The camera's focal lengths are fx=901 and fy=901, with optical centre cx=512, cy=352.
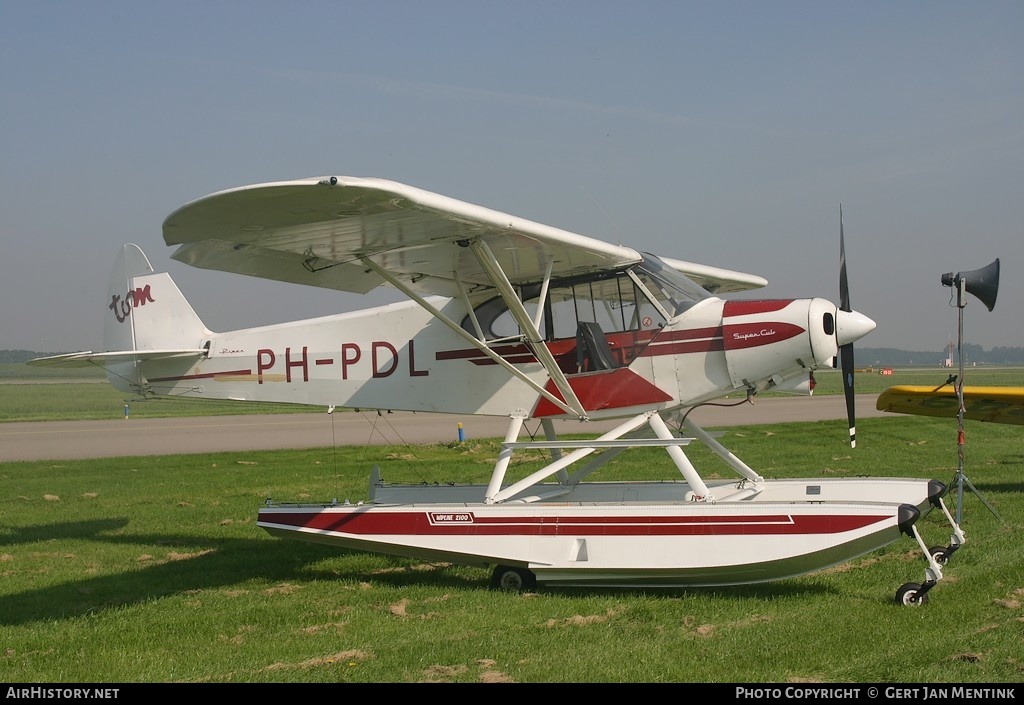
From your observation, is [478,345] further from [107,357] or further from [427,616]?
[107,357]

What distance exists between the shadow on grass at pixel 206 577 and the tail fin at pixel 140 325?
222 centimetres

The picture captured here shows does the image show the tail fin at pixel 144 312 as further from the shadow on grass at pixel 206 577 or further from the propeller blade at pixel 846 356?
the propeller blade at pixel 846 356

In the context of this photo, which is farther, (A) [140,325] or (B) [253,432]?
(B) [253,432]

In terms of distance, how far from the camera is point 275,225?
7523 mm

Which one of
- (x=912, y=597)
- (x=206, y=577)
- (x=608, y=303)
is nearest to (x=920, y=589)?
(x=912, y=597)

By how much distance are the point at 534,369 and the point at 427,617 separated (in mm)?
3259

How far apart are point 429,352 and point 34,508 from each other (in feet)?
24.7

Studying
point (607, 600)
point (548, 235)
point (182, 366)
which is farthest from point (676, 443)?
point (182, 366)

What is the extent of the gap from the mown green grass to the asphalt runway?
9677 millimetres

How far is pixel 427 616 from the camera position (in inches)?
291

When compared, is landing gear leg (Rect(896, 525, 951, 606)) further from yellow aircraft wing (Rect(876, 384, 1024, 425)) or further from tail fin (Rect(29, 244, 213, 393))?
tail fin (Rect(29, 244, 213, 393))

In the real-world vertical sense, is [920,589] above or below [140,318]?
below
